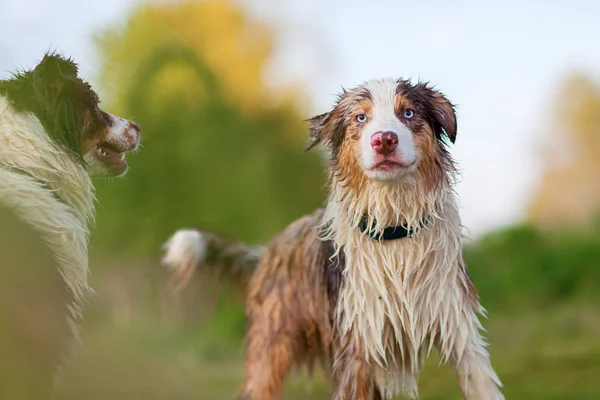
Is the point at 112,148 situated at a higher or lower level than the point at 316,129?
lower

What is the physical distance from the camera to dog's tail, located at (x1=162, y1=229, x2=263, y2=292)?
192 inches

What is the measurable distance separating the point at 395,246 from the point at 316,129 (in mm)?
778

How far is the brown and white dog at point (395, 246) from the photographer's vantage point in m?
3.46

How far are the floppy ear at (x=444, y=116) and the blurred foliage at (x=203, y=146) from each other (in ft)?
17.3

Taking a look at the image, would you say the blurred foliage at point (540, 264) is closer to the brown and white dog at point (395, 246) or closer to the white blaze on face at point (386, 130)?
the brown and white dog at point (395, 246)

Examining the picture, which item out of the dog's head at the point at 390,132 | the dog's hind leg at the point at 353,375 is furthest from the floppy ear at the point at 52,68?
the dog's hind leg at the point at 353,375

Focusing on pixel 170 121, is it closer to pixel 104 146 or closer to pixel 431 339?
pixel 104 146

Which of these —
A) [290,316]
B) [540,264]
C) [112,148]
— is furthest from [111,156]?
[540,264]

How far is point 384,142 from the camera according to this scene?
3.26 m

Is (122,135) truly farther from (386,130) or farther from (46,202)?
(386,130)

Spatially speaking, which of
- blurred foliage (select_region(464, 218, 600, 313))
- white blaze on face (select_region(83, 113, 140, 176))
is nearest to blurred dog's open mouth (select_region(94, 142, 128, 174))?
white blaze on face (select_region(83, 113, 140, 176))

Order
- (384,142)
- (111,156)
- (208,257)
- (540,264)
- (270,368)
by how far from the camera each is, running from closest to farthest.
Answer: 1. (384,142)
2. (111,156)
3. (270,368)
4. (208,257)
5. (540,264)

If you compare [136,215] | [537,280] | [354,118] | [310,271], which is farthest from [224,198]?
[354,118]

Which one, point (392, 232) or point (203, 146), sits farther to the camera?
point (203, 146)
